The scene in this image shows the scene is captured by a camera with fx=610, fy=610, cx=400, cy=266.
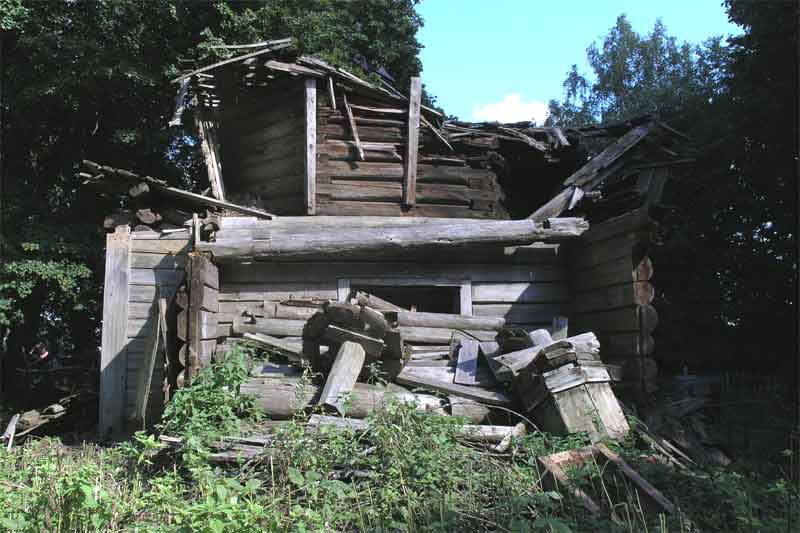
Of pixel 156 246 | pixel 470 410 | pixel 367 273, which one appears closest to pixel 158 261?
pixel 156 246

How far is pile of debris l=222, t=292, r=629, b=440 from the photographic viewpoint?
18.6 feet

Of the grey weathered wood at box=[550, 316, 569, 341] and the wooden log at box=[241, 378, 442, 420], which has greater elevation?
the grey weathered wood at box=[550, 316, 569, 341]

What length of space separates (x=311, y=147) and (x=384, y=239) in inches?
78.3

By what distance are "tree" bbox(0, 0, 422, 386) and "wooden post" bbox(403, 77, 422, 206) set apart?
14.7ft

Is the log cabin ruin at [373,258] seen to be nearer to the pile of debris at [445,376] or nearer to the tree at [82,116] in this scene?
the pile of debris at [445,376]

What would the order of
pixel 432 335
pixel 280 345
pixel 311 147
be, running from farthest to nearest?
pixel 311 147
pixel 432 335
pixel 280 345

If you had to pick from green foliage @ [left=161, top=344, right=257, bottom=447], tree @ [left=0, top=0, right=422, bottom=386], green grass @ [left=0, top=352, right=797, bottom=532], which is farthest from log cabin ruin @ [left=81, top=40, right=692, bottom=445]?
tree @ [left=0, top=0, right=422, bottom=386]

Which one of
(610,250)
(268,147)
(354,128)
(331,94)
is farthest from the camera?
(268,147)

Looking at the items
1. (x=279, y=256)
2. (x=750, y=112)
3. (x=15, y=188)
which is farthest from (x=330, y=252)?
(x=750, y=112)

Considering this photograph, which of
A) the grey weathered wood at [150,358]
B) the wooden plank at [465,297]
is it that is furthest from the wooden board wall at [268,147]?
the wooden plank at [465,297]

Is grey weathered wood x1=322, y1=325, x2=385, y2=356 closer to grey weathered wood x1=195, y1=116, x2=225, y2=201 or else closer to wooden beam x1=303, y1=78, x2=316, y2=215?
wooden beam x1=303, y1=78, x2=316, y2=215

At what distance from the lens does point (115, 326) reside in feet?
27.6

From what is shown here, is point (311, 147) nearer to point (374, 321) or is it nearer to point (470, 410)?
point (374, 321)

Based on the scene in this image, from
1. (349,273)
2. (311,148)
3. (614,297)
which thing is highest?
(311,148)
